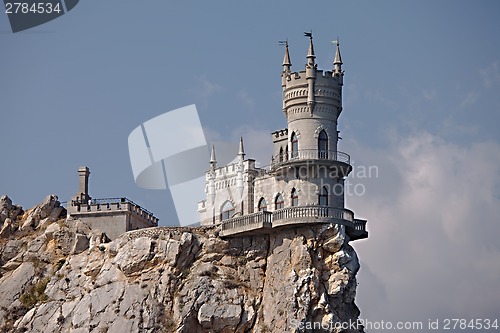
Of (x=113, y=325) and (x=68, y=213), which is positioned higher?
(x=68, y=213)

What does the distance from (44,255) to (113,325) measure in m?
10.6

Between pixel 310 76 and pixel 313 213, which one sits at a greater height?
pixel 310 76

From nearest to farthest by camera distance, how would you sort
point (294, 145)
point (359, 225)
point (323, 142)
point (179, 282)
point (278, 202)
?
point (179, 282), point (359, 225), point (323, 142), point (294, 145), point (278, 202)

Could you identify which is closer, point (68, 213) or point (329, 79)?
point (329, 79)

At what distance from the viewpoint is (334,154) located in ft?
322

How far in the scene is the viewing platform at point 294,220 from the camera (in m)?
95.4

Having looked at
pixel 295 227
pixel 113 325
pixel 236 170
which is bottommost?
pixel 113 325

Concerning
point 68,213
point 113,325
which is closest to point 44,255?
point 68,213

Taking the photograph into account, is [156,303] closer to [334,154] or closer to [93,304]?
[93,304]

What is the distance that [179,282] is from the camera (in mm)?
97500

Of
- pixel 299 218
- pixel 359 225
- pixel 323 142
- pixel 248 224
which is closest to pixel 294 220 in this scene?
pixel 299 218

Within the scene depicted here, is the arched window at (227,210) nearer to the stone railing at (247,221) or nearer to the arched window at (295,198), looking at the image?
the stone railing at (247,221)

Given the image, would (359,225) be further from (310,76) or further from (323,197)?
(310,76)

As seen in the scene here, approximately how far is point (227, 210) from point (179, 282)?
9411mm
